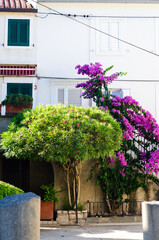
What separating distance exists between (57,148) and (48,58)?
6887 millimetres

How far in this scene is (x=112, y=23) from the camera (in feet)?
53.8

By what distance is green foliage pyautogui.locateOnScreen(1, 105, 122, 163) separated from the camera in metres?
10.3

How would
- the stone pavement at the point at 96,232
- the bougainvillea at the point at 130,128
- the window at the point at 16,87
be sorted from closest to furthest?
the stone pavement at the point at 96,232
the bougainvillea at the point at 130,128
the window at the point at 16,87

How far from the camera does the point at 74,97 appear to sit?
1609 centimetres

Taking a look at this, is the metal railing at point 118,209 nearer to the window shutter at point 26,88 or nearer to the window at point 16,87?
the window shutter at point 26,88

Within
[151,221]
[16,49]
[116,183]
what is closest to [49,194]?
[116,183]

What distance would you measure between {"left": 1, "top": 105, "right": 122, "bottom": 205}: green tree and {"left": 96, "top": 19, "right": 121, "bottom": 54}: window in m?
5.75

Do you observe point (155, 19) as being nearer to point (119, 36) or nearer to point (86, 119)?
point (119, 36)

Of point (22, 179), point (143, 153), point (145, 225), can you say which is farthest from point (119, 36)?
point (145, 225)

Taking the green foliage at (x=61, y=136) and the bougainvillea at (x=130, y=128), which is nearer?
the green foliage at (x=61, y=136)

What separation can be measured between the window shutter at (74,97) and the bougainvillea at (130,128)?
7.48 feet

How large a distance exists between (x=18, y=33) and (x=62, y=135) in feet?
24.5

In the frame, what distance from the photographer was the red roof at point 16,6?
16.0 metres

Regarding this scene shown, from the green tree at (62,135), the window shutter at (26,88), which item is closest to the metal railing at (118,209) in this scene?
the green tree at (62,135)
